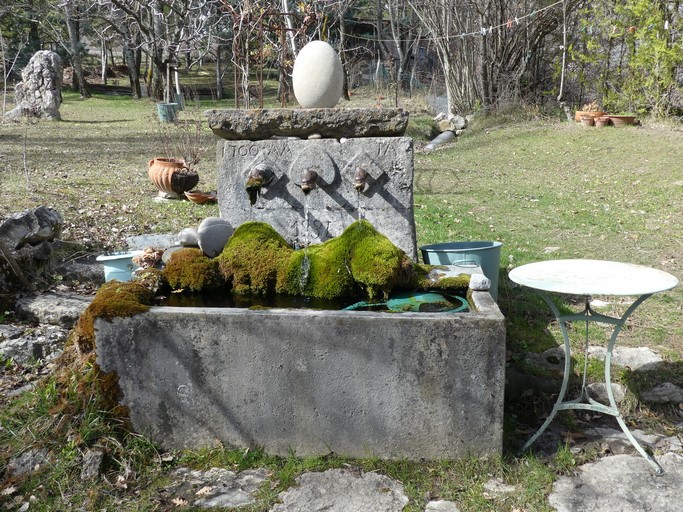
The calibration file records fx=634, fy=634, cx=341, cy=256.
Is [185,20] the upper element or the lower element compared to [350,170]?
upper

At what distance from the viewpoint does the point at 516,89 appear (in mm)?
16766

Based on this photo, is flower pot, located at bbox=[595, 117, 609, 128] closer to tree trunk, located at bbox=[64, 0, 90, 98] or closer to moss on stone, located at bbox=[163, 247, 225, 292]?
moss on stone, located at bbox=[163, 247, 225, 292]

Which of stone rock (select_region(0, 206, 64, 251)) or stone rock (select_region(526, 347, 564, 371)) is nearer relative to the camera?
stone rock (select_region(526, 347, 564, 371))

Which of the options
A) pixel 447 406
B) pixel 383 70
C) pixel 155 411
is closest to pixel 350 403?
pixel 447 406

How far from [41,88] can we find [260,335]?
1744 cm

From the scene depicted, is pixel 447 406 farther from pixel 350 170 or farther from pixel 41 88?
pixel 41 88

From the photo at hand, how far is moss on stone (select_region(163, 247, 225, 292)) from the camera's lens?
13.6 feet

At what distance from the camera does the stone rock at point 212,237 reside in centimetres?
451

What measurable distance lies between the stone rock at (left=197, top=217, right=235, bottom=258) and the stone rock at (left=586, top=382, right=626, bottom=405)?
2721 mm

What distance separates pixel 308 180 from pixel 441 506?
261 cm

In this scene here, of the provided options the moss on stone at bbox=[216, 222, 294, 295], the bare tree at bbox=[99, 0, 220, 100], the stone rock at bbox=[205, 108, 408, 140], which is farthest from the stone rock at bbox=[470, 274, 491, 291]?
the bare tree at bbox=[99, 0, 220, 100]

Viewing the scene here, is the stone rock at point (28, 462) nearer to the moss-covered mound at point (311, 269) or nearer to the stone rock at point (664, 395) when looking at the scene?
the moss-covered mound at point (311, 269)

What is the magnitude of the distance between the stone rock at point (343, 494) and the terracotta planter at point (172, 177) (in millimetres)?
6907

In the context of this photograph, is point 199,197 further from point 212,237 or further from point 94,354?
point 94,354
